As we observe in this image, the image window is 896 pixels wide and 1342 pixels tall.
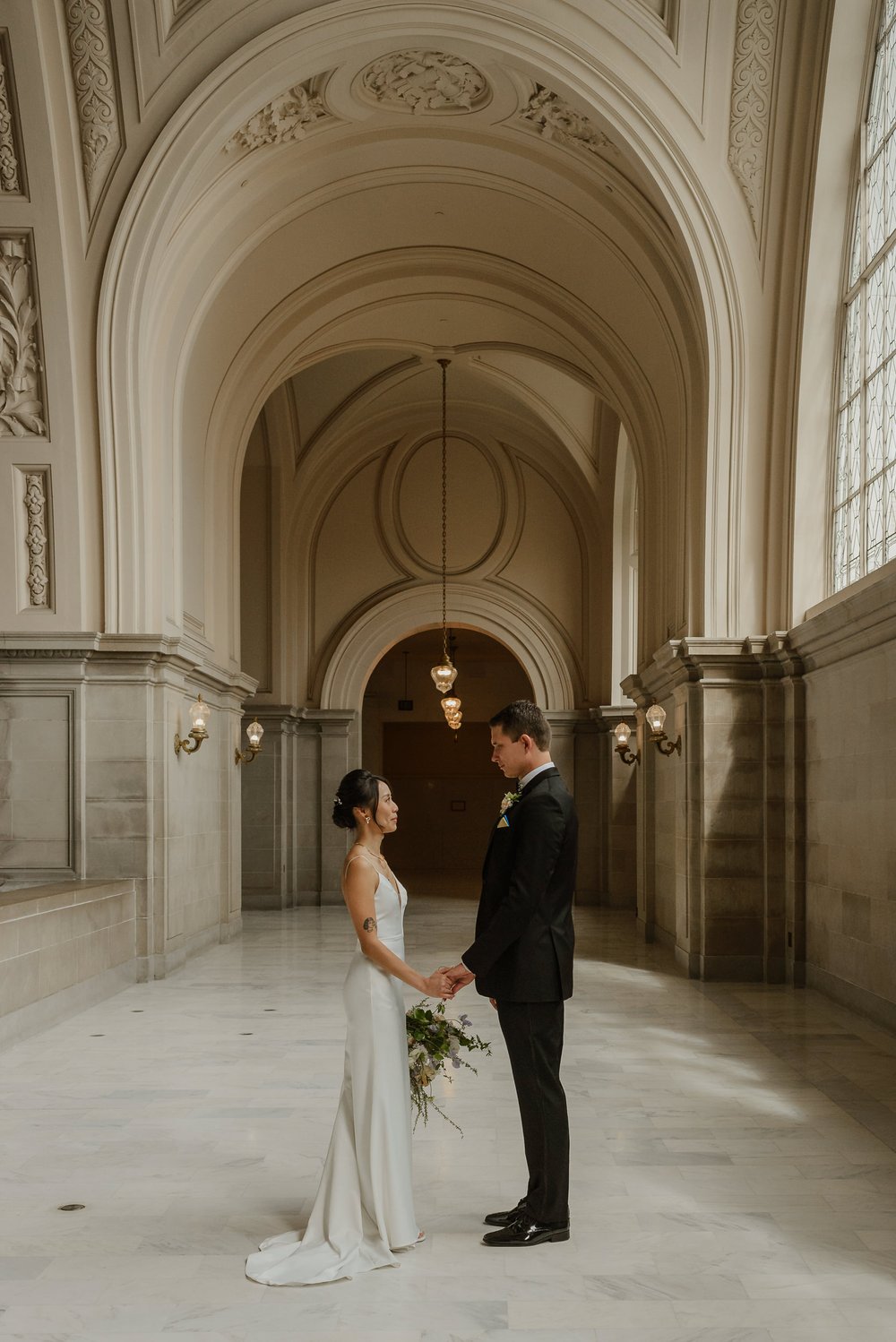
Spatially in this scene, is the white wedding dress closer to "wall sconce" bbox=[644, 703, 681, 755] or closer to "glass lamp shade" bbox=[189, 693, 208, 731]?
"glass lamp shade" bbox=[189, 693, 208, 731]

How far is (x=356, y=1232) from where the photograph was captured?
435 centimetres

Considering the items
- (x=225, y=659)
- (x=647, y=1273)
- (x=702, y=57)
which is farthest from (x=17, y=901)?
(x=702, y=57)

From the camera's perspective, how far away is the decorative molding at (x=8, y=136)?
409 inches

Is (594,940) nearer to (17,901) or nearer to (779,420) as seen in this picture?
(779,420)

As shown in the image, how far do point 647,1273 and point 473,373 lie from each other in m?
15.8

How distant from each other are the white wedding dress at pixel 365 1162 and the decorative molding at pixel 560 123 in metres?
8.99

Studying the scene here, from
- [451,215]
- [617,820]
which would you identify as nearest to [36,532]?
[451,215]

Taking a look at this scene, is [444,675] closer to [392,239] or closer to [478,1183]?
[392,239]

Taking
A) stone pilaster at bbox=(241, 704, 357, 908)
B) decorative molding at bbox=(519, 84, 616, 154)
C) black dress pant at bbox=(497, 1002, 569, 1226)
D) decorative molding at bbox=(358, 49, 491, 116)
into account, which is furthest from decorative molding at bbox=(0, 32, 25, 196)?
Result: stone pilaster at bbox=(241, 704, 357, 908)

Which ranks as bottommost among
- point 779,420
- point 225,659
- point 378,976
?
point 378,976

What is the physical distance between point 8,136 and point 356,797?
8756mm

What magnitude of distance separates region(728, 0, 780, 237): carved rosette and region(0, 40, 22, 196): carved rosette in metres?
6.12

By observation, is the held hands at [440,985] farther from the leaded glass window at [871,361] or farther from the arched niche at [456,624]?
the arched niche at [456,624]

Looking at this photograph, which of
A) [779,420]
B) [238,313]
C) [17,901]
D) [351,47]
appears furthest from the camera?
[238,313]
